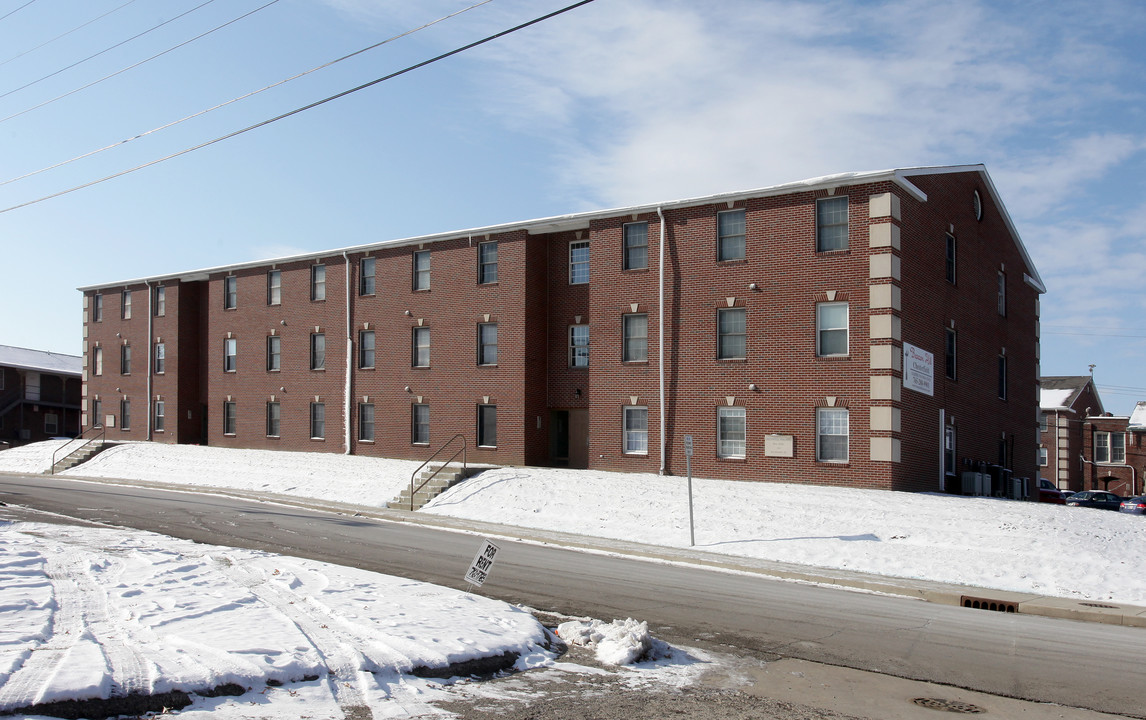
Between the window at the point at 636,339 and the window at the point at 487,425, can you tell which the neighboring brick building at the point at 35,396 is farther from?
the window at the point at 636,339

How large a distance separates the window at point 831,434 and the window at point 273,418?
23644mm

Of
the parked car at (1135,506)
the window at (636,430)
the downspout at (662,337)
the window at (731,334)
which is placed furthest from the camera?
the parked car at (1135,506)

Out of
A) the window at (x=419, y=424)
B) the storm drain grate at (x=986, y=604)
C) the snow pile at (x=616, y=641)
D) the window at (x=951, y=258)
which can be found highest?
the window at (x=951, y=258)

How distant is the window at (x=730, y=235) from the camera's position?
88.2 ft

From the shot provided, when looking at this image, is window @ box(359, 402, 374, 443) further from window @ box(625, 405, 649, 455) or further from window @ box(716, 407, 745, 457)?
window @ box(716, 407, 745, 457)

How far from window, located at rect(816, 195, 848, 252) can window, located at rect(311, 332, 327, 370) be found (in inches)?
816

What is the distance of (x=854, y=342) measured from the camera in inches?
974

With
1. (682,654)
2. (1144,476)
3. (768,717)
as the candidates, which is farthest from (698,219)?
(1144,476)

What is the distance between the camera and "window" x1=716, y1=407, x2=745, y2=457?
2658 centimetres

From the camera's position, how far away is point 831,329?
25.2m

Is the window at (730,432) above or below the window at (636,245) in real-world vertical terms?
below

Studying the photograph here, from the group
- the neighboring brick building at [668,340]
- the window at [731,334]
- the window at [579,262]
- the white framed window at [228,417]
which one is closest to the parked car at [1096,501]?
the neighboring brick building at [668,340]

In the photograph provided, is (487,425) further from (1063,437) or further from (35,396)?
(1063,437)

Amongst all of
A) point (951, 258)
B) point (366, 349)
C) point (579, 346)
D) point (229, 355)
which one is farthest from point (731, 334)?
point (229, 355)
